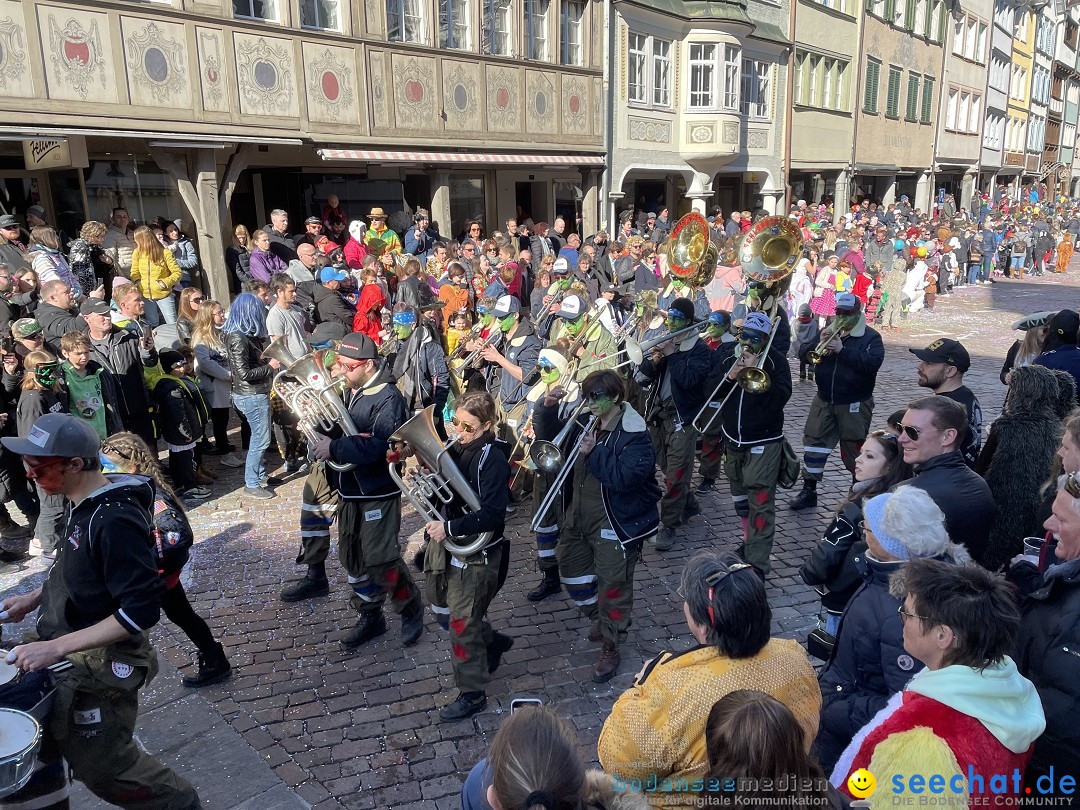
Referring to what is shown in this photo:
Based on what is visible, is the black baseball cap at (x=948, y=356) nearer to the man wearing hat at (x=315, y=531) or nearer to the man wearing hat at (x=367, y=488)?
the man wearing hat at (x=367, y=488)

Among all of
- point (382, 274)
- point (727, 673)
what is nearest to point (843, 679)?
point (727, 673)

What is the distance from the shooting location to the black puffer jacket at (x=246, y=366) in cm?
746

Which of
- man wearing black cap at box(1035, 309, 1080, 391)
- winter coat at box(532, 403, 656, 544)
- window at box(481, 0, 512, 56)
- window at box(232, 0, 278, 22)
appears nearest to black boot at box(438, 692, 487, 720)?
winter coat at box(532, 403, 656, 544)

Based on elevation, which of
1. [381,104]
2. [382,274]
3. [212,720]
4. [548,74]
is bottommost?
[212,720]

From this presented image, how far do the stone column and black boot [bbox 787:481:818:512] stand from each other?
9928mm

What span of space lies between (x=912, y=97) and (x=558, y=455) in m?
35.3

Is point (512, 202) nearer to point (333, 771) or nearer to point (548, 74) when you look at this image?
point (548, 74)

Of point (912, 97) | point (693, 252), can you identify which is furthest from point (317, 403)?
point (912, 97)

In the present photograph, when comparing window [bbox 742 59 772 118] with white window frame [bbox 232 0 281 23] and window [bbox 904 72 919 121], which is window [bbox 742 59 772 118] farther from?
white window frame [bbox 232 0 281 23]

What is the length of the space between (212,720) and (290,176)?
12.4 meters

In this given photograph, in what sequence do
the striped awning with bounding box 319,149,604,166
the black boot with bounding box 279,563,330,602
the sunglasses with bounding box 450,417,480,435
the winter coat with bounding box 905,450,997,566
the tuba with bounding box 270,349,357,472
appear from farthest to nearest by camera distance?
the striped awning with bounding box 319,149,604,166, the black boot with bounding box 279,563,330,602, the tuba with bounding box 270,349,357,472, the sunglasses with bounding box 450,417,480,435, the winter coat with bounding box 905,450,997,566

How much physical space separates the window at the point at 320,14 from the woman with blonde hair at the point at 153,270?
5.02 m

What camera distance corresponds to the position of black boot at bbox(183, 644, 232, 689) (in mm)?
4699

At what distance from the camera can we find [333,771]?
13.0 ft
